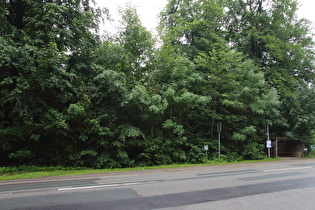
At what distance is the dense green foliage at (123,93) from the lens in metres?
10.7

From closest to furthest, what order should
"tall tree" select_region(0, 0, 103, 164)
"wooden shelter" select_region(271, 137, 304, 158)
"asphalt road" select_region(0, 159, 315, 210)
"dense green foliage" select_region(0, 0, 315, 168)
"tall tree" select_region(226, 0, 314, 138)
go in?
"asphalt road" select_region(0, 159, 315, 210)
"tall tree" select_region(0, 0, 103, 164)
"dense green foliage" select_region(0, 0, 315, 168)
"tall tree" select_region(226, 0, 314, 138)
"wooden shelter" select_region(271, 137, 304, 158)

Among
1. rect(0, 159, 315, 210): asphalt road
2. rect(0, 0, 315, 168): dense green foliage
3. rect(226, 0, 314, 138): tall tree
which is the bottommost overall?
rect(0, 159, 315, 210): asphalt road

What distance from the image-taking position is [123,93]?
1256cm

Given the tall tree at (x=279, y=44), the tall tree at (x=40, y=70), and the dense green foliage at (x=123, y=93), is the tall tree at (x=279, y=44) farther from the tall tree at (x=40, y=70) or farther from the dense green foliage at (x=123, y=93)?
the tall tree at (x=40, y=70)

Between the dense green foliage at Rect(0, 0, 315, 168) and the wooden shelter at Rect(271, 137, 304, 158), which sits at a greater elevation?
the dense green foliage at Rect(0, 0, 315, 168)

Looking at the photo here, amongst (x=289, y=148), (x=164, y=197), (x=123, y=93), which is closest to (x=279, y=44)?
(x=289, y=148)

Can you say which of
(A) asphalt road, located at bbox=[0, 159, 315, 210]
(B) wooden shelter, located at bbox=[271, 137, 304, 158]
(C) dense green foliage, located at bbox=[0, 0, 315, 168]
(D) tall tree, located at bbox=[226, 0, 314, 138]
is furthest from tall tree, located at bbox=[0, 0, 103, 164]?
(B) wooden shelter, located at bbox=[271, 137, 304, 158]

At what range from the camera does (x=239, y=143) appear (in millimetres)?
17859

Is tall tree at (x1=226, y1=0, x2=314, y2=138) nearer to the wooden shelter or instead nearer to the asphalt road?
the wooden shelter

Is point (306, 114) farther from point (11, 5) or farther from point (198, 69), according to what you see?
point (11, 5)

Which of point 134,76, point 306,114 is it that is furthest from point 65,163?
point 306,114

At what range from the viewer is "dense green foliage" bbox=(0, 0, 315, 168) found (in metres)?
10.7

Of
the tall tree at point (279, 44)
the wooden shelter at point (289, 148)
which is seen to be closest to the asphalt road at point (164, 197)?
the tall tree at point (279, 44)

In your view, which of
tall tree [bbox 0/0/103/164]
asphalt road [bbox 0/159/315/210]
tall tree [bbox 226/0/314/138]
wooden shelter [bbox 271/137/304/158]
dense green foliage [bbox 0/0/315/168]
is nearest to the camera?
asphalt road [bbox 0/159/315/210]
